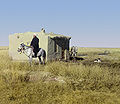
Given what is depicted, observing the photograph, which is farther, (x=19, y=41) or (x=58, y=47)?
(x=19, y=41)

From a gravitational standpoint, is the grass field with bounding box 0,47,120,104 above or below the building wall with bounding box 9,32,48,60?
below

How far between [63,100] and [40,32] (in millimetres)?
13438

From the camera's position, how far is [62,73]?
7457mm

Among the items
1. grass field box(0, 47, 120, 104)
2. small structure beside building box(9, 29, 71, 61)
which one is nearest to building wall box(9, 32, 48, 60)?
small structure beside building box(9, 29, 71, 61)

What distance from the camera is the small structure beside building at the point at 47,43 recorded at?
17.0m

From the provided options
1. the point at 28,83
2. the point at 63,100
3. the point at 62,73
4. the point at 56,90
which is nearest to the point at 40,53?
the point at 62,73

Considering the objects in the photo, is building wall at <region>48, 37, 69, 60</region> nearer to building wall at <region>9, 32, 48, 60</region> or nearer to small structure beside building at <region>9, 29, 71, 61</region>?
small structure beside building at <region>9, 29, 71, 61</region>

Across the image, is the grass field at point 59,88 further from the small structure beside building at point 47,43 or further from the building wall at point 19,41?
the building wall at point 19,41

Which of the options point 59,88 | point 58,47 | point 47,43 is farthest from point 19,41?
point 59,88

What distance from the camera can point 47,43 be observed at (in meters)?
16.8

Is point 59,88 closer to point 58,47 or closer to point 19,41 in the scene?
point 58,47

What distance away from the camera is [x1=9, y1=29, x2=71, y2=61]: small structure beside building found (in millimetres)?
17016

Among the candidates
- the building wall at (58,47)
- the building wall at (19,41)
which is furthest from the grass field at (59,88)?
the building wall at (19,41)

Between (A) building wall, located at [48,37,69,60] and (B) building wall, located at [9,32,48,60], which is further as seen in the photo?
(B) building wall, located at [9,32,48,60]
